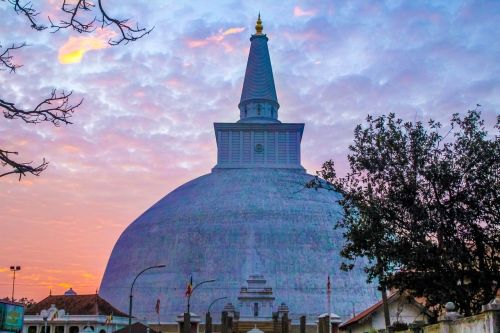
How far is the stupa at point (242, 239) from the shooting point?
65688 millimetres

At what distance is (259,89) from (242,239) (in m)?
22.0

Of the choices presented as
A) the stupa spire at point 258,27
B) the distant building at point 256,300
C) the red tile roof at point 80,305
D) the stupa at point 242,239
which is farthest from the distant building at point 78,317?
the stupa spire at point 258,27

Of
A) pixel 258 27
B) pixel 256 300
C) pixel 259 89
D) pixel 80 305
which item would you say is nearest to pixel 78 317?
pixel 80 305

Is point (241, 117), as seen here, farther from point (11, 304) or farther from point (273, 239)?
point (11, 304)

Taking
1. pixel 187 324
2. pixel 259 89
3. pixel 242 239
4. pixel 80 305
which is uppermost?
pixel 259 89

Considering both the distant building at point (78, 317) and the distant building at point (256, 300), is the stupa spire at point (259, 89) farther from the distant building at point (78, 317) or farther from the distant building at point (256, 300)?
the distant building at point (78, 317)

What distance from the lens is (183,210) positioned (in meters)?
72.3

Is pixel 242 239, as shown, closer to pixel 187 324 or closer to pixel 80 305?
pixel 80 305

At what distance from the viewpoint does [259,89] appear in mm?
82750

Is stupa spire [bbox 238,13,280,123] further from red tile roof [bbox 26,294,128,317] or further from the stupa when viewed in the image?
red tile roof [bbox 26,294,128,317]

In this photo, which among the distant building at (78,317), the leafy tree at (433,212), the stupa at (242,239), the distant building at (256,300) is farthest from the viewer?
the stupa at (242,239)

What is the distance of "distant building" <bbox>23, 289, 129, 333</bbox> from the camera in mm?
64250

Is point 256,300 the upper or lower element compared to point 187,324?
upper

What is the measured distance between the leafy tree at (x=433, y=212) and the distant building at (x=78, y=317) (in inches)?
1579
